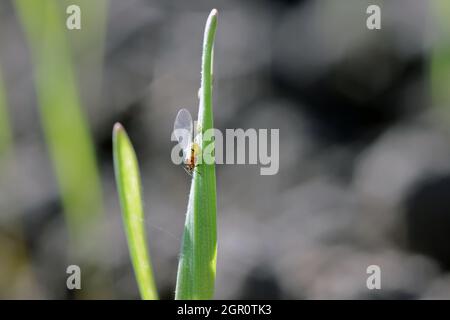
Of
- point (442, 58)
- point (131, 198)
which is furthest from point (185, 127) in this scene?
point (442, 58)

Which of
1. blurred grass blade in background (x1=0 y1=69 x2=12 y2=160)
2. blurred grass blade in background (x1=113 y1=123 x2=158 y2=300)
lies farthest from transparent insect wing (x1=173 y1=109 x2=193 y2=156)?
blurred grass blade in background (x1=0 y1=69 x2=12 y2=160)

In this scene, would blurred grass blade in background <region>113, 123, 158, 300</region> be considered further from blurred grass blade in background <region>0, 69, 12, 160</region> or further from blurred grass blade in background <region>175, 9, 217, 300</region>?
blurred grass blade in background <region>0, 69, 12, 160</region>

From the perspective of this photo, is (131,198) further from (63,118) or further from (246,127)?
(246,127)
